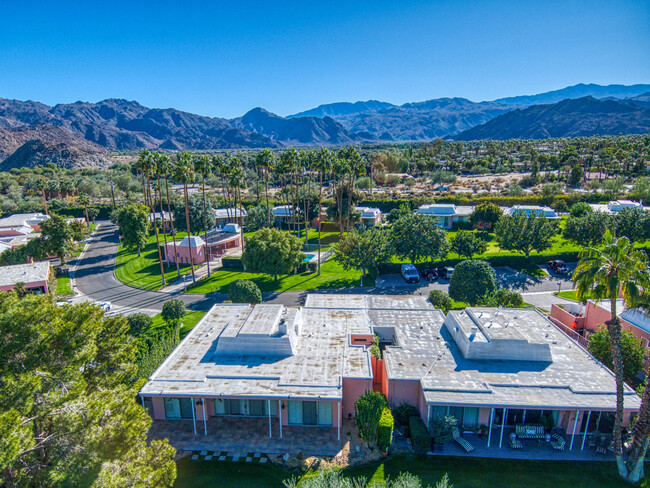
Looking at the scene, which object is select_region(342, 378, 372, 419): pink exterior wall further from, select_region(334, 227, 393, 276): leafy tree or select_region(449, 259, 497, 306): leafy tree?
select_region(334, 227, 393, 276): leafy tree

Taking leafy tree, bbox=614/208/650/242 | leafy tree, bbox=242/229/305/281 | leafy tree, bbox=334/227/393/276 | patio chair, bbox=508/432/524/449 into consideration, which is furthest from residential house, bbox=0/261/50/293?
leafy tree, bbox=614/208/650/242

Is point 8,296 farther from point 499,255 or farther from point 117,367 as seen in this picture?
point 499,255

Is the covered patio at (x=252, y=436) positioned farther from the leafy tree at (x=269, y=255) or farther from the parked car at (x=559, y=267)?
the parked car at (x=559, y=267)

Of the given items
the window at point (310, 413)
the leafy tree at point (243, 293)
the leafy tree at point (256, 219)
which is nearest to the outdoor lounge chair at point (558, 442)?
the window at point (310, 413)

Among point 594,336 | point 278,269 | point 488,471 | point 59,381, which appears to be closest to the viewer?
point 59,381

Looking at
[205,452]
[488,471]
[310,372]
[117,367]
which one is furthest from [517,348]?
[117,367]

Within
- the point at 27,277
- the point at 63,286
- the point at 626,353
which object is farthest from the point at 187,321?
the point at 626,353
